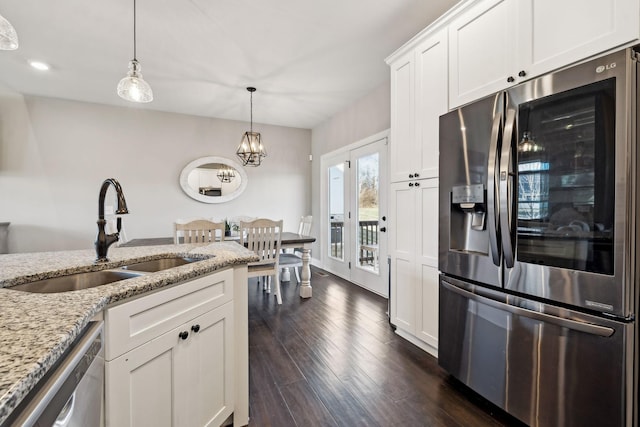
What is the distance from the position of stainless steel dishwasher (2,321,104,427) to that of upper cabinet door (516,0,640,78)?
7.13 feet

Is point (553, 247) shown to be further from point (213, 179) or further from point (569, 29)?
point (213, 179)

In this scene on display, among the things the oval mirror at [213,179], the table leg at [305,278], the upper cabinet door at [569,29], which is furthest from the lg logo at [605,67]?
the oval mirror at [213,179]

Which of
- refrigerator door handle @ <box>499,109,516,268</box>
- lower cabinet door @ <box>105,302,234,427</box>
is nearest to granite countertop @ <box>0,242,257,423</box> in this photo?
lower cabinet door @ <box>105,302,234,427</box>

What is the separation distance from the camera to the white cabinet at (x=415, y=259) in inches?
82.9

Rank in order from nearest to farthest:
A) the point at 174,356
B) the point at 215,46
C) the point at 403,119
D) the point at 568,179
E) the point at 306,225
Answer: the point at 174,356 < the point at 568,179 < the point at 403,119 < the point at 215,46 < the point at 306,225

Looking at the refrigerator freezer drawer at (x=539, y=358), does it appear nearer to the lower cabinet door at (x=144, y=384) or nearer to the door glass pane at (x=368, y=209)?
the lower cabinet door at (x=144, y=384)

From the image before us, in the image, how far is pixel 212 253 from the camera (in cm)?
161

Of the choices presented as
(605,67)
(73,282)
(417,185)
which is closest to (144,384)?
(73,282)

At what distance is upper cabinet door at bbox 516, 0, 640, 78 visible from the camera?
1.19m

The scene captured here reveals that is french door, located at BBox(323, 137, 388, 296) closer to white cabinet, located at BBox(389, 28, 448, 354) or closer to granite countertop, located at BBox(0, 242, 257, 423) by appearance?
white cabinet, located at BBox(389, 28, 448, 354)

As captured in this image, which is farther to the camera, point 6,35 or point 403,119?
point 403,119

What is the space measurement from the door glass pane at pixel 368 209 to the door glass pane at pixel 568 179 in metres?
2.34

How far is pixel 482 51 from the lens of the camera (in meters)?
1.77

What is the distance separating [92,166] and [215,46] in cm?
286
